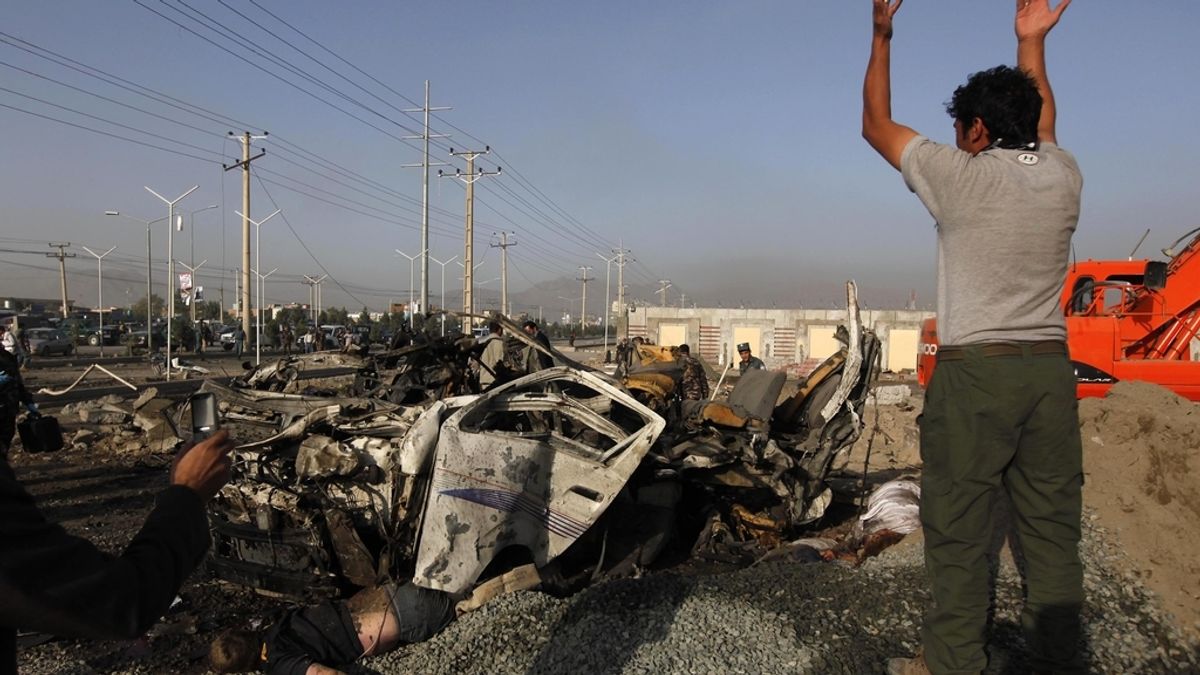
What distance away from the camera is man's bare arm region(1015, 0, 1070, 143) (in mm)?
2939

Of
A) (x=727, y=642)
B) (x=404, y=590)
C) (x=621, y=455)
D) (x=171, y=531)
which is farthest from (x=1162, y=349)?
(x=171, y=531)

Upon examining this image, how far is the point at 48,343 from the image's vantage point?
124 feet

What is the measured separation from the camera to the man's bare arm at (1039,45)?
9.64 ft

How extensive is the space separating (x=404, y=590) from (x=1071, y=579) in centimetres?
333

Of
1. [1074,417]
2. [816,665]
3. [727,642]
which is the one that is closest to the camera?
[1074,417]

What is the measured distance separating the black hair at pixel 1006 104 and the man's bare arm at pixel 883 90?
26 cm

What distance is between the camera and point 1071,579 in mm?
2684

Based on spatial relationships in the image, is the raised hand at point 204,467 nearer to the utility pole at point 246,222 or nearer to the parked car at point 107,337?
the utility pole at point 246,222

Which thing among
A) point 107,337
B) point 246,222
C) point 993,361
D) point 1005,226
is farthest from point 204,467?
point 107,337

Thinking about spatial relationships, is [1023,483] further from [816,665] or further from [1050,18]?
[1050,18]

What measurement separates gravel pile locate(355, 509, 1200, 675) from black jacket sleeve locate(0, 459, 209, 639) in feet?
8.22

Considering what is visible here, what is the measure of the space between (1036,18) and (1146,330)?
9.14 meters

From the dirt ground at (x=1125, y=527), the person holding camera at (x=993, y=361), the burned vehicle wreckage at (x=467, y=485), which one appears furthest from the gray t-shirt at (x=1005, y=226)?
the burned vehicle wreckage at (x=467, y=485)

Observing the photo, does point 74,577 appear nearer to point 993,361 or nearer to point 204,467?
point 204,467
